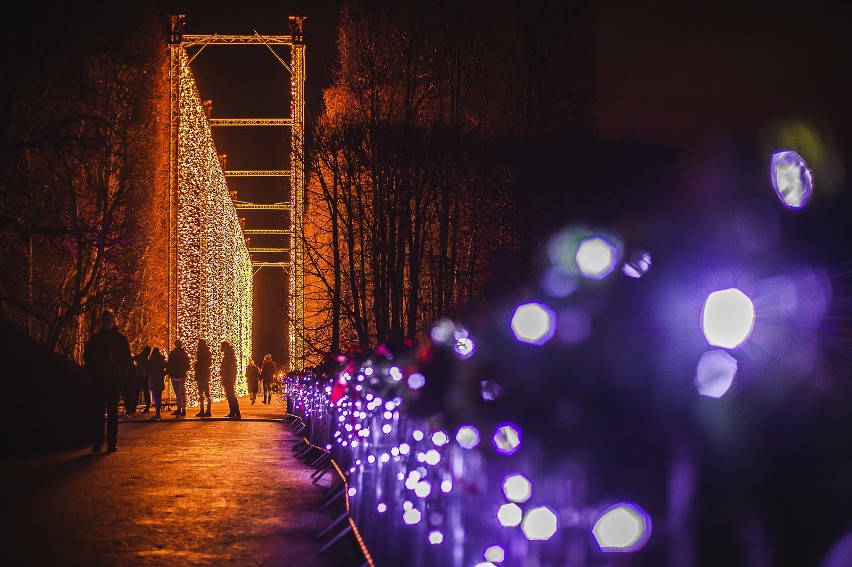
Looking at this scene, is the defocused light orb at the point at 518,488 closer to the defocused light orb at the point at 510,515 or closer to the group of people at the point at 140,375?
the defocused light orb at the point at 510,515

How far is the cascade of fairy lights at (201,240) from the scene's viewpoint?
32.6 metres

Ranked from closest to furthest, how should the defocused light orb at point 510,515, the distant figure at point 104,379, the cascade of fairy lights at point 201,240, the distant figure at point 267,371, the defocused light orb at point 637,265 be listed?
the defocused light orb at point 510,515 → the defocused light orb at point 637,265 → the distant figure at point 104,379 → the cascade of fairy lights at point 201,240 → the distant figure at point 267,371

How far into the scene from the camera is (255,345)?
227 feet

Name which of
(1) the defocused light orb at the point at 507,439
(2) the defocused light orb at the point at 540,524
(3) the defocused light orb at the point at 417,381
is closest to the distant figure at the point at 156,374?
(3) the defocused light orb at the point at 417,381

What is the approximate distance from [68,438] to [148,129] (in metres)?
16.8

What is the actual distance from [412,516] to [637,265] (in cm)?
199

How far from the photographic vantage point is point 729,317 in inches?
123

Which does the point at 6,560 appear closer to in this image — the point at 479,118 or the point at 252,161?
the point at 479,118

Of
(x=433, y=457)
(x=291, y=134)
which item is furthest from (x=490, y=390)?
(x=291, y=134)

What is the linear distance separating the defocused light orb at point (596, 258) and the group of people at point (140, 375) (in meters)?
11.2

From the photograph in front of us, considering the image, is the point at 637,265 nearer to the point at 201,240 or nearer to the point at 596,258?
the point at 596,258

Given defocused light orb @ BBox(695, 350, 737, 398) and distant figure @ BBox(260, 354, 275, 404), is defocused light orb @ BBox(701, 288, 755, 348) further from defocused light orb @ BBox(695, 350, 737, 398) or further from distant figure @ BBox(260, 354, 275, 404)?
distant figure @ BBox(260, 354, 275, 404)

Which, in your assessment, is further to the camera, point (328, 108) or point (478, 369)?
point (328, 108)

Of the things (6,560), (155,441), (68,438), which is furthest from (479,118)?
(6,560)
